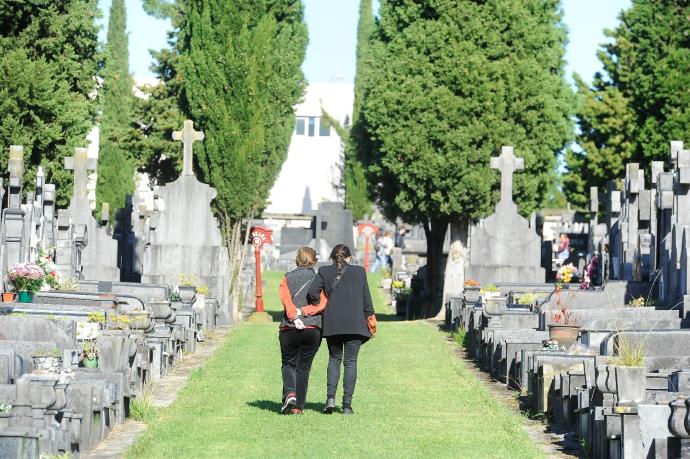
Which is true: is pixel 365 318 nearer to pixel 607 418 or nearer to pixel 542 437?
pixel 542 437

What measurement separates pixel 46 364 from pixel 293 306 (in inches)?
98.8

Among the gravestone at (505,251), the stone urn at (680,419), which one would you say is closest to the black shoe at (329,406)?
the stone urn at (680,419)

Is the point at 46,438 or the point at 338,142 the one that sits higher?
the point at 338,142

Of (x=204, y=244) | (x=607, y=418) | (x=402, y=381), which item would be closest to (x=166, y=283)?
(x=204, y=244)

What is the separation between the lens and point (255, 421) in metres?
15.4

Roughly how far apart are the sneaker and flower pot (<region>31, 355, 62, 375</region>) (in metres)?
2.17

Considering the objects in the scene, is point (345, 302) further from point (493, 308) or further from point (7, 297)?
point (493, 308)

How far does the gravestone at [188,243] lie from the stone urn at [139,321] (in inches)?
473

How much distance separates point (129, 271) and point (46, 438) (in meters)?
26.8

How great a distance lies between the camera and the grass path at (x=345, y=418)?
13.7 m

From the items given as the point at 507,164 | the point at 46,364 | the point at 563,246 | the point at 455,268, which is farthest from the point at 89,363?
the point at 563,246

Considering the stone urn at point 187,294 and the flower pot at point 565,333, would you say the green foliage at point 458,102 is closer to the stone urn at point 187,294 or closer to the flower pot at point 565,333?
the stone urn at point 187,294

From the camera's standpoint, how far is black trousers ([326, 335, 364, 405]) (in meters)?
15.7

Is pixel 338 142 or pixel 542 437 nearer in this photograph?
pixel 542 437
